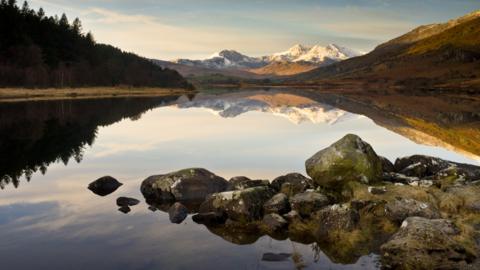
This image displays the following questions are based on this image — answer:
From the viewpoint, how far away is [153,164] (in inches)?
1261

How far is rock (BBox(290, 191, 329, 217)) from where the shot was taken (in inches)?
796

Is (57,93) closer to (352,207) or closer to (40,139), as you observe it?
(40,139)

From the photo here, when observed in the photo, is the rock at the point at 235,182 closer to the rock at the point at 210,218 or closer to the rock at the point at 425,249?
the rock at the point at 210,218

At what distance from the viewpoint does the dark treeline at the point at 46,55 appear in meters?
118

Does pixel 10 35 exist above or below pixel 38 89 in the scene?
above

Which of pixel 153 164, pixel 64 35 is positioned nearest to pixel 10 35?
pixel 64 35

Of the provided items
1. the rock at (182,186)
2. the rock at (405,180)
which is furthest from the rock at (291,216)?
the rock at (405,180)

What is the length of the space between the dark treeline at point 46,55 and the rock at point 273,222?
4124 inches

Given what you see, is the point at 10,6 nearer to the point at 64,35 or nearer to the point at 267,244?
the point at 64,35

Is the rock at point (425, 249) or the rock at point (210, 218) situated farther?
the rock at point (210, 218)

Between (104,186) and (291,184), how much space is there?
31.1ft

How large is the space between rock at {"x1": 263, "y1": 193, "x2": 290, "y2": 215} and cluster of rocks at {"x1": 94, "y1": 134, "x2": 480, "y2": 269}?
42 mm

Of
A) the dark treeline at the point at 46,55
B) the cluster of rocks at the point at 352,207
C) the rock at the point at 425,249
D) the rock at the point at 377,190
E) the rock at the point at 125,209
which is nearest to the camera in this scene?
the rock at the point at 425,249

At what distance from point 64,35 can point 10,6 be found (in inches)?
1091
